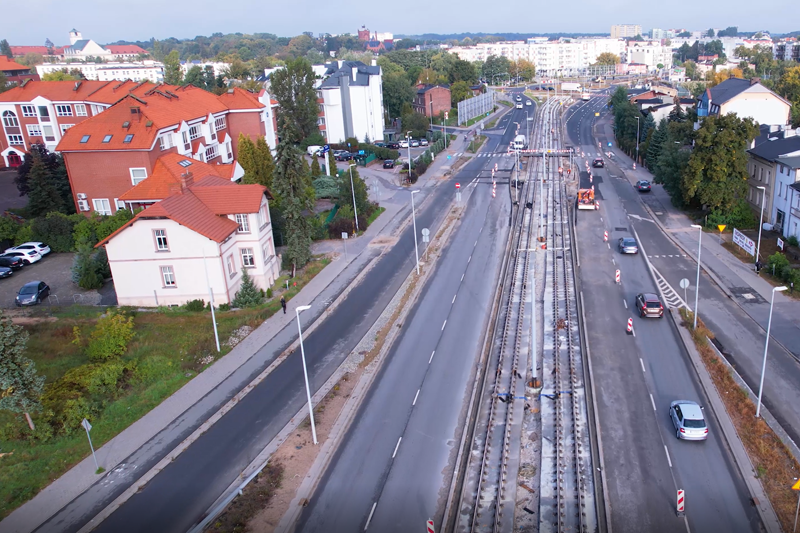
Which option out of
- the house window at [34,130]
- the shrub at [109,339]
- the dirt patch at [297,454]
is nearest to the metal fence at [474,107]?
the house window at [34,130]

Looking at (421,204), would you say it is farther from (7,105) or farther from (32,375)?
(7,105)

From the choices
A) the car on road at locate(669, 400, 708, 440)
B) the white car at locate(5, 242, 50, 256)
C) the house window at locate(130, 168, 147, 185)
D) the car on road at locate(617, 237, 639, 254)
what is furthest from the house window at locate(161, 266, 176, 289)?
the car on road at locate(617, 237, 639, 254)

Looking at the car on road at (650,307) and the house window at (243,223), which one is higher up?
the house window at (243,223)

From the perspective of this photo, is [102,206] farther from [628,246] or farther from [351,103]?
[351,103]

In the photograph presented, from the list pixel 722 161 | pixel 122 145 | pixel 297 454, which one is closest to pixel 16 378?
pixel 297 454

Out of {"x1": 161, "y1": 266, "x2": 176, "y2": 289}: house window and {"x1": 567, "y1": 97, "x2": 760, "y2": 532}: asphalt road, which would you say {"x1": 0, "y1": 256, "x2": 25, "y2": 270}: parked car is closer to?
{"x1": 161, "y1": 266, "x2": 176, "y2": 289}: house window

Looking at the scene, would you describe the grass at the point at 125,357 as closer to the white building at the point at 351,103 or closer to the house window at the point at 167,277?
the house window at the point at 167,277
